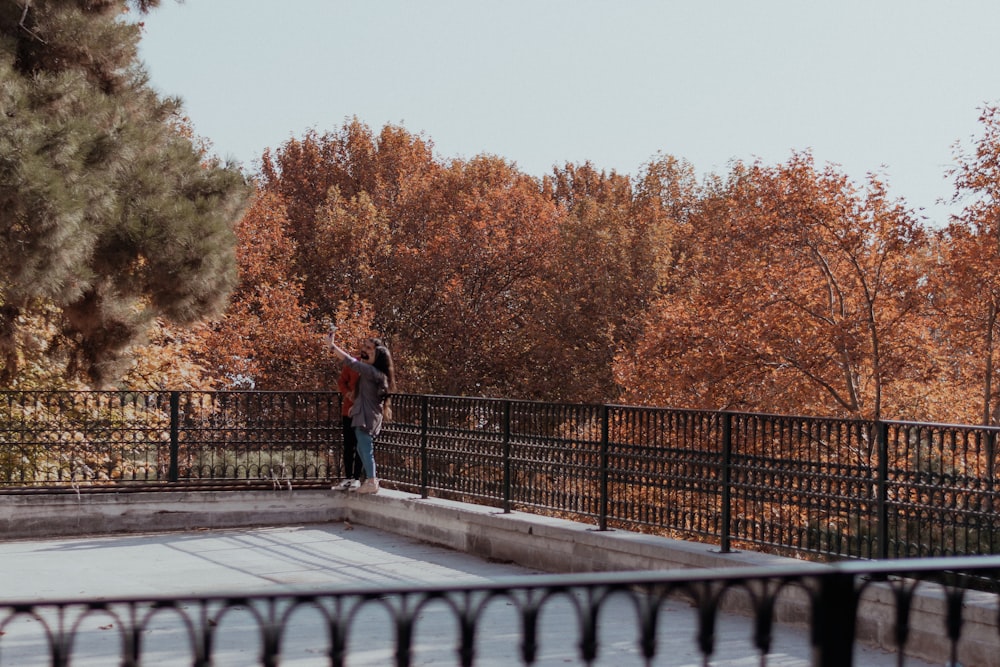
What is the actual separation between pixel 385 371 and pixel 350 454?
5.08ft

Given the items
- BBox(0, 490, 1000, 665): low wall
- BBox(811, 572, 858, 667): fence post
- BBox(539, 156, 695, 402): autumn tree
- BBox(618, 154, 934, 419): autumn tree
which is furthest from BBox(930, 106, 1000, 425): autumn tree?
BBox(811, 572, 858, 667): fence post

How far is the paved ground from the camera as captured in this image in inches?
298

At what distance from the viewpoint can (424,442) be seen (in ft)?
44.6

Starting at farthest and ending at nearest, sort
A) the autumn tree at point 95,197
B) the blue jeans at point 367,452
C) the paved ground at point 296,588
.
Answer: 1. the blue jeans at point 367,452
2. the autumn tree at point 95,197
3. the paved ground at point 296,588

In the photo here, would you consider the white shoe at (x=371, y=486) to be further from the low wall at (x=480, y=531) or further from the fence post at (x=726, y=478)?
the fence post at (x=726, y=478)

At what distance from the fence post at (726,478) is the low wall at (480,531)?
0.48 feet

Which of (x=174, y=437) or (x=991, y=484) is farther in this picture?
(x=174, y=437)

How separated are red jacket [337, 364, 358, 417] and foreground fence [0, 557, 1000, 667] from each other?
5463 millimetres

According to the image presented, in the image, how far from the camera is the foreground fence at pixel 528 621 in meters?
3.14

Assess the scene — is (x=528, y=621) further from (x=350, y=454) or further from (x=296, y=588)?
(x=350, y=454)

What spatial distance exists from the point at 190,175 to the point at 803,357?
21295 mm

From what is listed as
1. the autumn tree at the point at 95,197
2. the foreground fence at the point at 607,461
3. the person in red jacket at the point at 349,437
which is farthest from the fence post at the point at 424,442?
the autumn tree at the point at 95,197

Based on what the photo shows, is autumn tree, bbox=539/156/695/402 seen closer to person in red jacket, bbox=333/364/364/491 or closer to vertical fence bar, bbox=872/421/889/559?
person in red jacket, bbox=333/364/364/491

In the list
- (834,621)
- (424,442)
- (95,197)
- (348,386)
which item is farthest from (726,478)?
(95,197)
